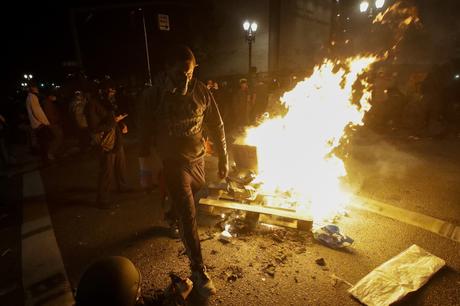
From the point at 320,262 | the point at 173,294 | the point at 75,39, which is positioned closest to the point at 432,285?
the point at 320,262

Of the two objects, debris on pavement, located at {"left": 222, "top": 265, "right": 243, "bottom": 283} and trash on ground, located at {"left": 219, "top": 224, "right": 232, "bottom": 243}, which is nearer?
debris on pavement, located at {"left": 222, "top": 265, "right": 243, "bottom": 283}

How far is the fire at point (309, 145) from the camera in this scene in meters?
A: 5.55

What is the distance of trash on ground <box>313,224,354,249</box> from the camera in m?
4.22

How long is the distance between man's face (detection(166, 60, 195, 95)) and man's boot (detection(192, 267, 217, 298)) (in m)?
2.12

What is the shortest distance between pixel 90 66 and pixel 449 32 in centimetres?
2273

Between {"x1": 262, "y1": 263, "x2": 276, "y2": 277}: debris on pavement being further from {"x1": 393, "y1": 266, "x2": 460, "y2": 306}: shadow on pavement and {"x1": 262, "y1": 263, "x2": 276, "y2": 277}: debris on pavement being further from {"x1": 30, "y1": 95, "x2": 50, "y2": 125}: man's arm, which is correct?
{"x1": 30, "y1": 95, "x2": 50, "y2": 125}: man's arm

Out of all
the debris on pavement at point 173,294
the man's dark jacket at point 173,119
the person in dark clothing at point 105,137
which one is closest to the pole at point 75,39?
the person in dark clothing at point 105,137

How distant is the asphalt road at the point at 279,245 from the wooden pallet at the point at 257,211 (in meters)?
0.23

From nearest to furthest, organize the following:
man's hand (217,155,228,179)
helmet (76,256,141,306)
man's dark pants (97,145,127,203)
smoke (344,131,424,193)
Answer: helmet (76,256,141,306) → man's hand (217,155,228,179) → man's dark pants (97,145,127,203) → smoke (344,131,424,193)

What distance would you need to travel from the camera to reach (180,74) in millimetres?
3256

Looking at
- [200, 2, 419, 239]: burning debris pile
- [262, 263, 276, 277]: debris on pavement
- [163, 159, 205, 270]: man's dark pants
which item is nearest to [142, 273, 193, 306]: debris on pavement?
[163, 159, 205, 270]: man's dark pants

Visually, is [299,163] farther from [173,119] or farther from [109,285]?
[109,285]

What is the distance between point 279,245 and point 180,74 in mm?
2751

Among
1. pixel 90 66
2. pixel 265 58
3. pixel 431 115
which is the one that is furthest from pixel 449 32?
pixel 90 66
